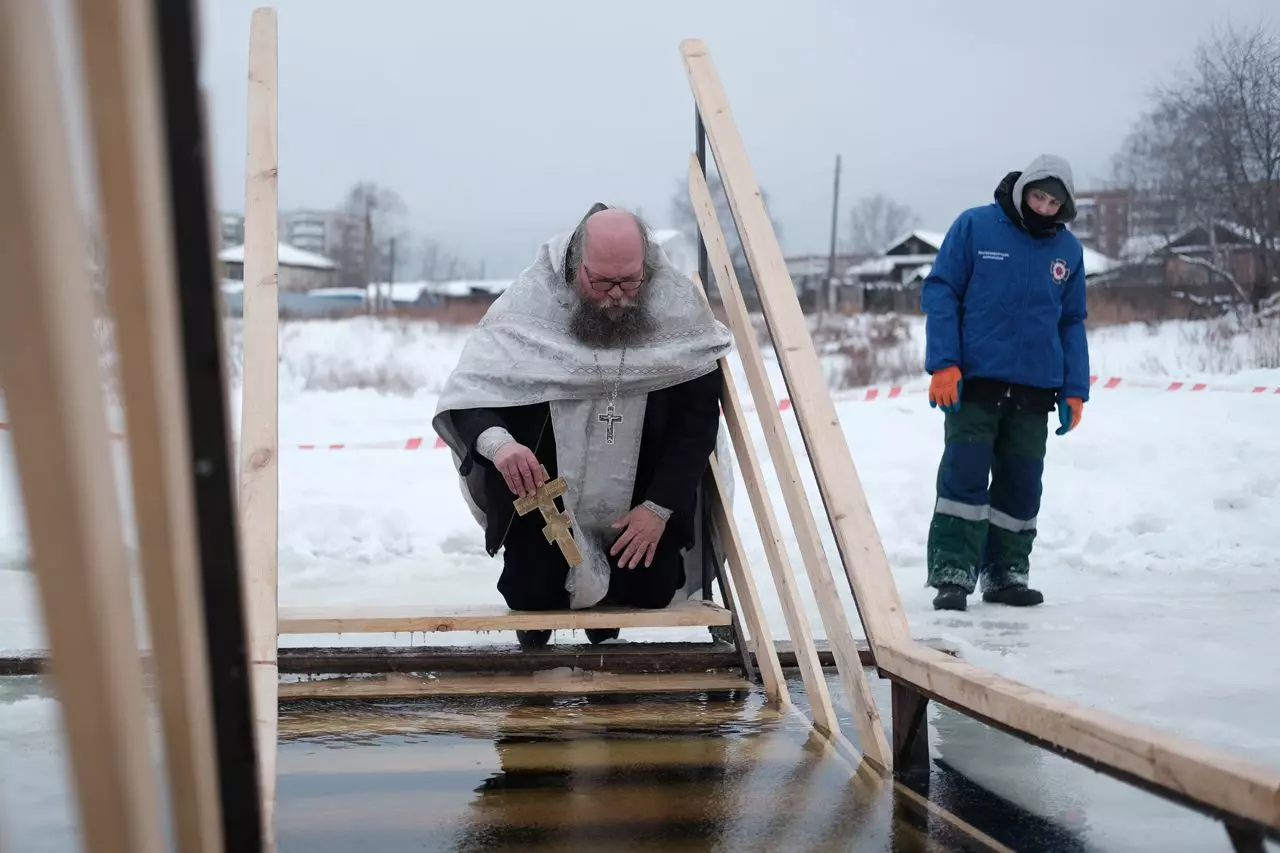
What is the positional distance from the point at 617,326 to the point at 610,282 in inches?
4.6

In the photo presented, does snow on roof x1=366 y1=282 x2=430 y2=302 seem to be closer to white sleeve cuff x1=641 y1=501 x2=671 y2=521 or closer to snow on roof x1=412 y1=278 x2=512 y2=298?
snow on roof x1=412 y1=278 x2=512 y2=298

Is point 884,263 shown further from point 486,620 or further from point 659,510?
point 486,620

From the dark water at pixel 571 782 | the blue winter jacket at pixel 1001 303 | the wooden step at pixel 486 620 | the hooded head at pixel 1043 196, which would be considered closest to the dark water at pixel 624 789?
the dark water at pixel 571 782

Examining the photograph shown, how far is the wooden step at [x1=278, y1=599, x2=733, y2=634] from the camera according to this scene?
3014mm

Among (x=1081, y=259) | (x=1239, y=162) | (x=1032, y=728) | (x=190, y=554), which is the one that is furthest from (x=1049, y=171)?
(x=1239, y=162)

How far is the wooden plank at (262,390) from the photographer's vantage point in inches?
73.9

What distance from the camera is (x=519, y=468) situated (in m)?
3.04

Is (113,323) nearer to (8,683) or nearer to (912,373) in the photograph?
(8,683)

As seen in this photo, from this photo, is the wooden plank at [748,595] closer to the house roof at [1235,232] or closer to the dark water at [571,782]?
the dark water at [571,782]

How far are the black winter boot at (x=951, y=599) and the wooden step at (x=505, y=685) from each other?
1220 mm

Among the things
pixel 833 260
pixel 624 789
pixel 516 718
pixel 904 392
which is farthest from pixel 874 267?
pixel 624 789

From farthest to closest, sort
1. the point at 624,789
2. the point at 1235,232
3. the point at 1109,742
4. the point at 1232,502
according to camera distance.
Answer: the point at 1235,232
the point at 1232,502
the point at 624,789
the point at 1109,742

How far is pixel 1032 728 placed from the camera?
178cm

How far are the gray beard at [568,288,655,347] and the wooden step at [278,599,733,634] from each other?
66cm
